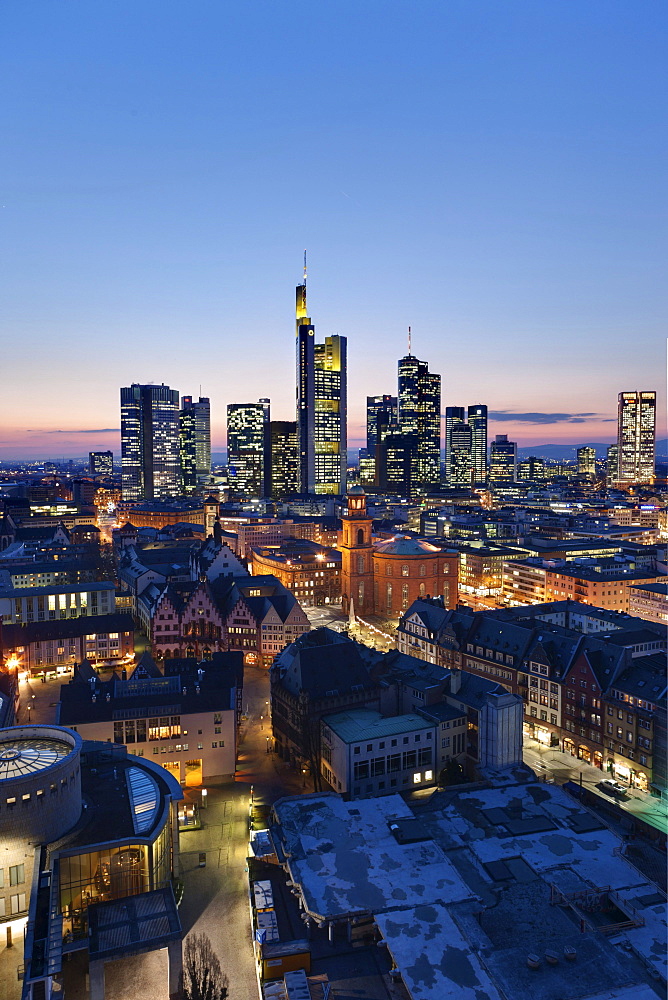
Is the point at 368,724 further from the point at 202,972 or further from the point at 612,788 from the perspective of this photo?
the point at 202,972

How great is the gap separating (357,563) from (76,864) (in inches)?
4121

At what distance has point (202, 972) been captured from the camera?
131 ft

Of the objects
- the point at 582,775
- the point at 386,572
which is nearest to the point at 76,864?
the point at 582,775

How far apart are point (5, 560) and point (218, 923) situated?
463 ft

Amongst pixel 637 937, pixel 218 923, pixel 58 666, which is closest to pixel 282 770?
pixel 218 923

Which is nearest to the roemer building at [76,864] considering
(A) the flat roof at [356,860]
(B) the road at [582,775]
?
(A) the flat roof at [356,860]

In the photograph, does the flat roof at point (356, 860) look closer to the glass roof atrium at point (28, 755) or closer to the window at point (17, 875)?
the window at point (17, 875)

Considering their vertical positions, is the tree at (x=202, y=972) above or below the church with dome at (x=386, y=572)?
below

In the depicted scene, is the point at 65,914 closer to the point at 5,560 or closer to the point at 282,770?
the point at 282,770

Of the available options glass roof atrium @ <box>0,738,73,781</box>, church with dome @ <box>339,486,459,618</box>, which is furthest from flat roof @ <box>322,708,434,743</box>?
church with dome @ <box>339,486,459,618</box>

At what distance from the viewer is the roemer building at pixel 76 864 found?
117ft

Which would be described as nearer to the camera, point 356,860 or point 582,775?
point 356,860

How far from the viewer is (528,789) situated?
55438 mm

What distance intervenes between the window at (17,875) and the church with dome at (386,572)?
10008cm
